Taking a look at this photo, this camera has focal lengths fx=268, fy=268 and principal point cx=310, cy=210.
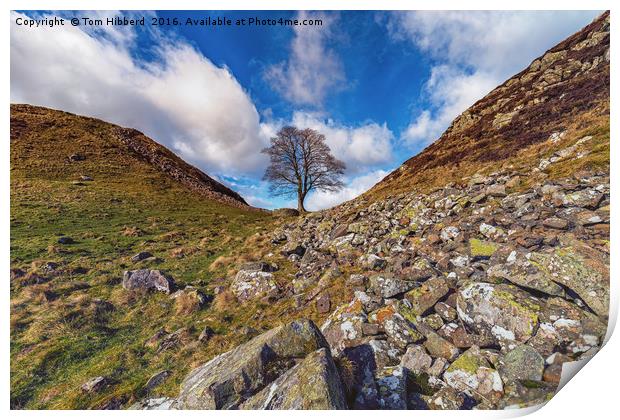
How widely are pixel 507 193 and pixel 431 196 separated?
3.79 metres

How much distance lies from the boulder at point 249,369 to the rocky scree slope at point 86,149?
1153 inches

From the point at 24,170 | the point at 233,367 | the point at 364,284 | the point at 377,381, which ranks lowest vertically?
the point at 377,381

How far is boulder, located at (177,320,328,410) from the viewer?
470cm

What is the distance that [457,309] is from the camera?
242 inches

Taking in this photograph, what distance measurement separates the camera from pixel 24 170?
922 inches

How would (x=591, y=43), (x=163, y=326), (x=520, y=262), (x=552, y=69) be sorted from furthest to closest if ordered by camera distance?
(x=552, y=69) < (x=591, y=43) < (x=163, y=326) < (x=520, y=262)

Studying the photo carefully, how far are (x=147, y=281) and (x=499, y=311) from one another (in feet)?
40.6

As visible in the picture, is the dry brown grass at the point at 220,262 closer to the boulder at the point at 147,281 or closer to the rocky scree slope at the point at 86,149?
the boulder at the point at 147,281

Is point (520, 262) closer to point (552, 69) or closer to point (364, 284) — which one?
point (364, 284)

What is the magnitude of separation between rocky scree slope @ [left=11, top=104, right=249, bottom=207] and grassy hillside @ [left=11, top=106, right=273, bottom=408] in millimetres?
276

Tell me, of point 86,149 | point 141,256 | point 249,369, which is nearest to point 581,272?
point 249,369

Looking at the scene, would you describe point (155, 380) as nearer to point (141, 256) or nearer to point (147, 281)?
point (147, 281)
